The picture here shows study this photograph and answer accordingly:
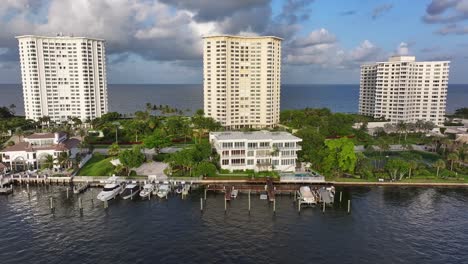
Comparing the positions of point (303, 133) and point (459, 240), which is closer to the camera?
point (459, 240)

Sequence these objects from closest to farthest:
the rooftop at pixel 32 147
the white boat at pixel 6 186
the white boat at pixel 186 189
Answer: the white boat at pixel 186 189 < the white boat at pixel 6 186 < the rooftop at pixel 32 147

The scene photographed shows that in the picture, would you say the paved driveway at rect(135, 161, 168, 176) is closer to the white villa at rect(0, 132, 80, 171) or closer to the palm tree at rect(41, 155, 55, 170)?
the white villa at rect(0, 132, 80, 171)

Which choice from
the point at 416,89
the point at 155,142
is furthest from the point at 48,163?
the point at 416,89

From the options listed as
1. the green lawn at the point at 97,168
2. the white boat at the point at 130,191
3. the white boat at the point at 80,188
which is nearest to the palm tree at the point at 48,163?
the green lawn at the point at 97,168

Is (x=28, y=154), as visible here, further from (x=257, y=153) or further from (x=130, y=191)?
(x=257, y=153)

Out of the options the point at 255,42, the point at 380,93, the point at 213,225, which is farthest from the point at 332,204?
the point at 380,93

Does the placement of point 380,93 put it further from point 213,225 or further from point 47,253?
point 47,253

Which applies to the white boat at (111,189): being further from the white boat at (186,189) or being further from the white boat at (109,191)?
the white boat at (186,189)
